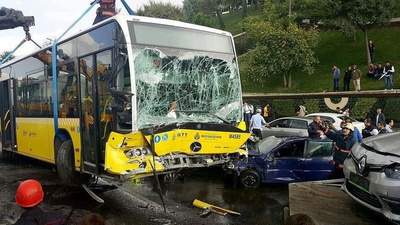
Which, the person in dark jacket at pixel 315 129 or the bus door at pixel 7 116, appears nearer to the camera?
the person in dark jacket at pixel 315 129

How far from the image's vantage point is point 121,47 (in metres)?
6.04

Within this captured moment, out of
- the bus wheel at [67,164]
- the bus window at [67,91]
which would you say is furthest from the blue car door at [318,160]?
the bus window at [67,91]

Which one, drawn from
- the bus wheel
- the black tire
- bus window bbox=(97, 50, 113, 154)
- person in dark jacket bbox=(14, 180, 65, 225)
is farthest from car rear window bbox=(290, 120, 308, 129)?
person in dark jacket bbox=(14, 180, 65, 225)

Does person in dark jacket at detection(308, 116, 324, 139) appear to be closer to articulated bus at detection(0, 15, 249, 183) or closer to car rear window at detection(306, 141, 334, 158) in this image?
→ car rear window at detection(306, 141, 334, 158)

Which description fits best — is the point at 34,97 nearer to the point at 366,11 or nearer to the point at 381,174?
the point at 381,174

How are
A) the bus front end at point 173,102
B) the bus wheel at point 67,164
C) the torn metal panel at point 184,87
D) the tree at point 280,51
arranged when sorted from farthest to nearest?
the tree at point 280,51 < the bus wheel at point 67,164 < the torn metal panel at point 184,87 < the bus front end at point 173,102

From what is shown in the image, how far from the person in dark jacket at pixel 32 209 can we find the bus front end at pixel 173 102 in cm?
282

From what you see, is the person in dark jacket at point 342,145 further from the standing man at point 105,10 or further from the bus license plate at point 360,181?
the standing man at point 105,10

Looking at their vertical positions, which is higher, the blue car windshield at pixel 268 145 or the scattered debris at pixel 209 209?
the blue car windshield at pixel 268 145

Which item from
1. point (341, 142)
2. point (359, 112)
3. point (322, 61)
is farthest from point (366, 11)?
point (341, 142)

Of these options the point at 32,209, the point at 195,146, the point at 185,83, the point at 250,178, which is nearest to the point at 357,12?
the point at 250,178

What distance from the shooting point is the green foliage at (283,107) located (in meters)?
21.2

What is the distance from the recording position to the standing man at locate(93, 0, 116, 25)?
48.9ft

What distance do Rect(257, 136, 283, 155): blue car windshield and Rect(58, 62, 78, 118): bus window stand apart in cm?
460
